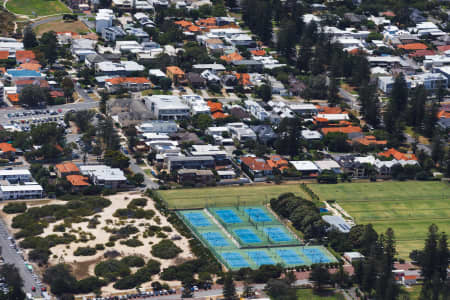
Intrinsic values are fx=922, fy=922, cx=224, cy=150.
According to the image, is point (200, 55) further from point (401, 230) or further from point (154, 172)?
point (401, 230)

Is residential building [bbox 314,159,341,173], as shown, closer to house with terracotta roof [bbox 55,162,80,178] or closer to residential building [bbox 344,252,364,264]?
residential building [bbox 344,252,364,264]

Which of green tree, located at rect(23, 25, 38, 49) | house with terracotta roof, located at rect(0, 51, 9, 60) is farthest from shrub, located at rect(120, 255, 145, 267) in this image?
green tree, located at rect(23, 25, 38, 49)

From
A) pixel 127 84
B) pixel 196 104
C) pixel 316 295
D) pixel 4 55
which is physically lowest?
pixel 316 295

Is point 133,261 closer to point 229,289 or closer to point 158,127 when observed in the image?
point 229,289

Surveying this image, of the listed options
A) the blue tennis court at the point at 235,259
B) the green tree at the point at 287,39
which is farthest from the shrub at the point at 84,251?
the green tree at the point at 287,39

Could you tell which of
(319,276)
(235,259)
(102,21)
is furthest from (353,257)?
(102,21)

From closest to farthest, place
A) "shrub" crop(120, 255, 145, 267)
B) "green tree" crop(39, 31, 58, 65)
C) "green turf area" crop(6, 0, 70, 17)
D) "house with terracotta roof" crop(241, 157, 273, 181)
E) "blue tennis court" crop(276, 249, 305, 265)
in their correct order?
"shrub" crop(120, 255, 145, 267) < "blue tennis court" crop(276, 249, 305, 265) < "house with terracotta roof" crop(241, 157, 273, 181) < "green tree" crop(39, 31, 58, 65) < "green turf area" crop(6, 0, 70, 17)
